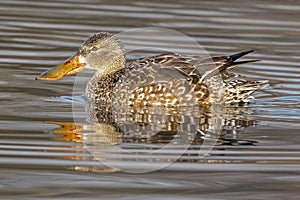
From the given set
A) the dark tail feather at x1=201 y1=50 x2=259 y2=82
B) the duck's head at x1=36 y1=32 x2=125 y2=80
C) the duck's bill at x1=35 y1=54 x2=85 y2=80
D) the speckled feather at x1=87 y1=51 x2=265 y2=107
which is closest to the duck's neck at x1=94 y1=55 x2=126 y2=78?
the duck's head at x1=36 y1=32 x2=125 y2=80

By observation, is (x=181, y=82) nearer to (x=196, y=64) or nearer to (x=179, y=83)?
(x=179, y=83)

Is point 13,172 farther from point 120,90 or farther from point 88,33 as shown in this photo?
point 88,33

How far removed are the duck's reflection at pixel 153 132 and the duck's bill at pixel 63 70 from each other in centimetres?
57

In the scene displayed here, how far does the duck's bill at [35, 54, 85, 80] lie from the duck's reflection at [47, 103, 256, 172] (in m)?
0.57

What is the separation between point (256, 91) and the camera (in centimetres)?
1055

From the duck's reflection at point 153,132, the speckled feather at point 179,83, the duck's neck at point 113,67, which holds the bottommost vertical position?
the duck's reflection at point 153,132

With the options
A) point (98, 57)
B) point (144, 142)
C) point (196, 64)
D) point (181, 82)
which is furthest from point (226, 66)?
point (144, 142)

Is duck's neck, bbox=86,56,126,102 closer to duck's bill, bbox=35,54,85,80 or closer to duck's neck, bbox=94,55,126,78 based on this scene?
duck's neck, bbox=94,55,126,78

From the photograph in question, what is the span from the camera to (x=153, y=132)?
811 cm

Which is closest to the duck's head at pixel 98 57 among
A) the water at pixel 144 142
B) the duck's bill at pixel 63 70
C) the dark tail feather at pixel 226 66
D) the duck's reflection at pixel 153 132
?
the duck's bill at pixel 63 70

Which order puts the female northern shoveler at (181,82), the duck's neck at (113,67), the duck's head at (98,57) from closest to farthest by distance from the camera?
1. the female northern shoveler at (181,82)
2. the duck's head at (98,57)
3. the duck's neck at (113,67)

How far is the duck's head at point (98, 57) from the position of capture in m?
10.2

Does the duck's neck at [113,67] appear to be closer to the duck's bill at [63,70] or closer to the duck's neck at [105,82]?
the duck's neck at [105,82]

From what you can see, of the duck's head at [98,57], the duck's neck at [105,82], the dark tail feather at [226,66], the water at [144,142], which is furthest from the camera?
the duck's head at [98,57]
